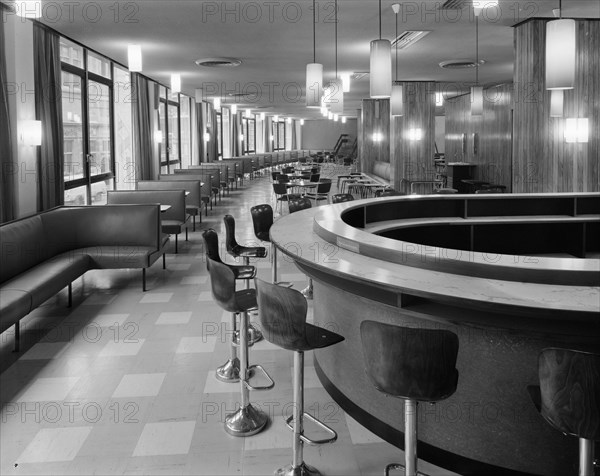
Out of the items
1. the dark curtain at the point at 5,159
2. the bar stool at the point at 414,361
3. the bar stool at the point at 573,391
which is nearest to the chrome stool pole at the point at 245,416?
the bar stool at the point at 414,361

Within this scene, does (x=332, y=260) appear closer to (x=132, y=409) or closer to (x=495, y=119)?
(x=132, y=409)

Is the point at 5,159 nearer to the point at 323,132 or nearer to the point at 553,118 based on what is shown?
the point at 553,118

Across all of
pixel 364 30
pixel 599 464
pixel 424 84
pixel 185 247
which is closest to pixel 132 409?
pixel 599 464

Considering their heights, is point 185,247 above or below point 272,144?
below

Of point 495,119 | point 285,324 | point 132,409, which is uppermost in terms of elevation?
point 495,119

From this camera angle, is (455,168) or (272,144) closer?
(455,168)

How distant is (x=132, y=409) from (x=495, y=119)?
13.9m

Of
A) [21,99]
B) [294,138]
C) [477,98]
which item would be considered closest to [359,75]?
[477,98]

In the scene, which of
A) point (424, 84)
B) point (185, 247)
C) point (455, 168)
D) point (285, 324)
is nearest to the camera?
point (285, 324)

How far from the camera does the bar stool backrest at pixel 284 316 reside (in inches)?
101

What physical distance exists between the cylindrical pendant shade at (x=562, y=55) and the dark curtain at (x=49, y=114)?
5.50m

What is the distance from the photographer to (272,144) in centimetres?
3325

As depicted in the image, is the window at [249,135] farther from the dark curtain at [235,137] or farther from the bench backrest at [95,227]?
the bench backrest at [95,227]

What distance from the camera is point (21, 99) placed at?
6.49 meters
